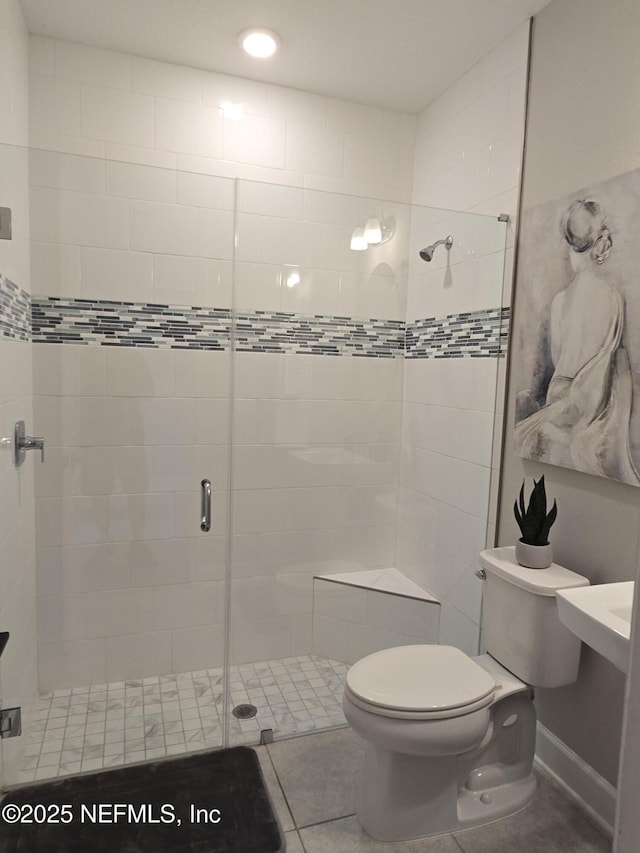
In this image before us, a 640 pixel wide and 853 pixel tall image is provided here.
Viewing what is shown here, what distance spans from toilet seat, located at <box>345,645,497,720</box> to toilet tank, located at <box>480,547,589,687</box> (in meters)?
0.15

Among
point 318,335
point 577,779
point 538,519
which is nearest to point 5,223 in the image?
point 318,335

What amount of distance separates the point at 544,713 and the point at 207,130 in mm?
2692

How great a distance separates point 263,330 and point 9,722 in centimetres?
153

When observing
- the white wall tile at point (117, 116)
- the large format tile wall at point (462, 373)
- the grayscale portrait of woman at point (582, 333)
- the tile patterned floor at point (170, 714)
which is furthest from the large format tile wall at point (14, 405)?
the grayscale portrait of woman at point (582, 333)

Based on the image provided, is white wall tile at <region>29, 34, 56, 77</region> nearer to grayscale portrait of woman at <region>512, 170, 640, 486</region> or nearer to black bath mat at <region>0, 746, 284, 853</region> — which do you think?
grayscale portrait of woman at <region>512, 170, 640, 486</region>

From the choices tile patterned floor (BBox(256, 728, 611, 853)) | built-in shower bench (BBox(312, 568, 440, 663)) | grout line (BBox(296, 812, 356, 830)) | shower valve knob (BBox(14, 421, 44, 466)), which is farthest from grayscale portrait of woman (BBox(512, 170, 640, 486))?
shower valve knob (BBox(14, 421, 44, 466))

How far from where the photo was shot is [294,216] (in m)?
2.19

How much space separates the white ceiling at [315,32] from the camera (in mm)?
2002

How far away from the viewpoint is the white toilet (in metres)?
1.55

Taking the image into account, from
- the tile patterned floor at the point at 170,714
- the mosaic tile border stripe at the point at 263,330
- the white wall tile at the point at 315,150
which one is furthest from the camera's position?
the white wall tile at the point at 315,150

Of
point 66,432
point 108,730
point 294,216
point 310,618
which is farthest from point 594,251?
point 108,730

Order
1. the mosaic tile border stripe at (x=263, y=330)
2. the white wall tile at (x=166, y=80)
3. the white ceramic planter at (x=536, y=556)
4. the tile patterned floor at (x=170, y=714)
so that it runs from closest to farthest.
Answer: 1. the white ceramic planter at (x=536, y=556)
2. the tile patterned floor at (x=170, y=714)
3. the mosaic tile border stripe at (x=263, y=330)
4. the white wall tile at (x=166, y=80)

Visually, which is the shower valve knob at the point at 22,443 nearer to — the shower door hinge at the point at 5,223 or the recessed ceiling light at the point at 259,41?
the shower door hinge at the point at 5,223

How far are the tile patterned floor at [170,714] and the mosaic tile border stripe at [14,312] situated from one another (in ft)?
4.44
